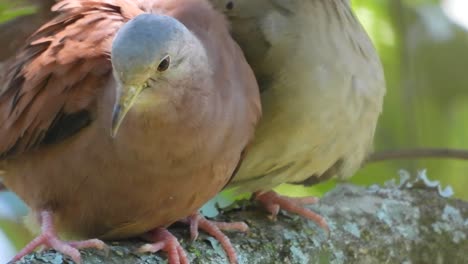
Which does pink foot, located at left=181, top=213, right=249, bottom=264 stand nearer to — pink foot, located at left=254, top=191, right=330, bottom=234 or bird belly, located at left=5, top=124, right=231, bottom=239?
bird belly, located at left=5, top=124, right=231, bottom=239

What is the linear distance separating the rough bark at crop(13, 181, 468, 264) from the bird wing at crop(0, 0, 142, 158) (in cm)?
35

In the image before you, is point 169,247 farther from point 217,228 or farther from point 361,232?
point 361,232

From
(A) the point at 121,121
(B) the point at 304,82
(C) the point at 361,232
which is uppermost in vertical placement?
(A) the point at 121,121

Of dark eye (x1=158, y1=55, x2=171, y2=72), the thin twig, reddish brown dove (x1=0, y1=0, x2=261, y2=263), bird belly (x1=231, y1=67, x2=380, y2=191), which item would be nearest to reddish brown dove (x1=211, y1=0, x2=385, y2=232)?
bird belly (x1=231, y1=67, x2=380, y2=191)

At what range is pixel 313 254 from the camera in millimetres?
2691

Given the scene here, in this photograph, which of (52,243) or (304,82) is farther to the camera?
(304,82)

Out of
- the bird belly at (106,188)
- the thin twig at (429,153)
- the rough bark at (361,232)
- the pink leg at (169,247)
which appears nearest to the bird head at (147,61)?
the bird belly at (106,188)

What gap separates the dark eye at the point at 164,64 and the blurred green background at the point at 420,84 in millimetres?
1252

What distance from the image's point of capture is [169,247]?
7.93 feet

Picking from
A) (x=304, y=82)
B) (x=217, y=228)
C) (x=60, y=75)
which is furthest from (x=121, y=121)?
(x=304, y=82)

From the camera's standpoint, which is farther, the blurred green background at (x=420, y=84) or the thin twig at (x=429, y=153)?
the blurred green background at (x=420, y=84)

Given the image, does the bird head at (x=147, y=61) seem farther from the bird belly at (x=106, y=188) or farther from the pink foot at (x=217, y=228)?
the pink foot at (x=217, y=228)

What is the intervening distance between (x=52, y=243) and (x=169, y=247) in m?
0.27

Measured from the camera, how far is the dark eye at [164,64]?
2.19 metres
